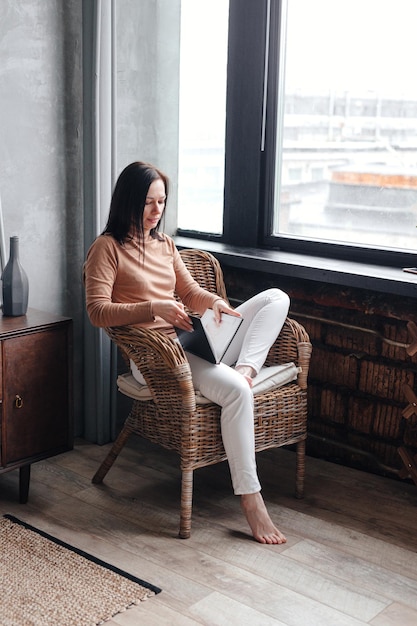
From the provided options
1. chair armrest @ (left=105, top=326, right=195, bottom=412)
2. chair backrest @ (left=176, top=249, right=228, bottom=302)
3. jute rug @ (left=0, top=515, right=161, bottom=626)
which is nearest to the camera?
jute rug @ (left=0, top=515, right=161, bottom=626)

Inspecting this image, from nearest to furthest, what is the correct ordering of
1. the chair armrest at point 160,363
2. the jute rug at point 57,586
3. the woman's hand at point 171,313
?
the jute rug at point 57,586 < the chair armrest at point 160,363 < the woman's hand at point 171,313

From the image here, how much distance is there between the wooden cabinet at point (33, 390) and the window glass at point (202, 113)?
102 cm

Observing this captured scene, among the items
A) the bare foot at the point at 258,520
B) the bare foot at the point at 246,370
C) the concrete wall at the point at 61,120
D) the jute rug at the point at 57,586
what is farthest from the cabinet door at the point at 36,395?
the bare foot at the point at 258,520

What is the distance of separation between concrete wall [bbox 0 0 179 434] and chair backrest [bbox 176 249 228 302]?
447 mm

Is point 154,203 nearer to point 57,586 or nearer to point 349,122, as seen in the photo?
point 349,122

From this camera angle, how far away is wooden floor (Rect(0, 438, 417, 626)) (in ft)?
7.47

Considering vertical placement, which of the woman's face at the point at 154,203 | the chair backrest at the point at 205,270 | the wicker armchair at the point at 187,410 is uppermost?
the woman's face at the point at 154,203

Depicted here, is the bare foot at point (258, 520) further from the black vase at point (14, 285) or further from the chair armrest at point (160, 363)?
the black vase at point (14, 285)

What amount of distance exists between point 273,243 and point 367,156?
1.82 ft

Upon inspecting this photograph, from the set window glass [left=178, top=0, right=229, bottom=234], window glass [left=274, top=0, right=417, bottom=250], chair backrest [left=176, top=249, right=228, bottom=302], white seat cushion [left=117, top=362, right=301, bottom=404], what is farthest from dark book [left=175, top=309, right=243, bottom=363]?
window glass [left=178, top=0, right=229, bottom=234]

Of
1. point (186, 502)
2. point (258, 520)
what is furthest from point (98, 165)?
point (258, 520)

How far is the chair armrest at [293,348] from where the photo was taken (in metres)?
2.89

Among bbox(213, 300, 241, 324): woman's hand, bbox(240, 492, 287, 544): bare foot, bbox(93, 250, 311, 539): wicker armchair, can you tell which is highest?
bbox(213, 300, 241, 324): woman's hand

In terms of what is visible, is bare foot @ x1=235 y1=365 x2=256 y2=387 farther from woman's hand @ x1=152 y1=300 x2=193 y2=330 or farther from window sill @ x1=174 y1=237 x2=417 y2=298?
window sill @ x1=174 y1=237 x2=417 y2=298
